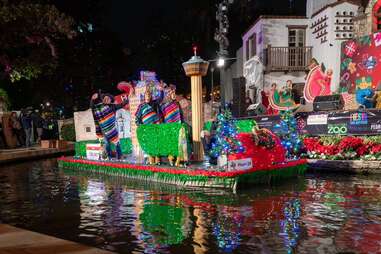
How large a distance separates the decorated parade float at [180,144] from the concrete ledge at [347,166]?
1.41m

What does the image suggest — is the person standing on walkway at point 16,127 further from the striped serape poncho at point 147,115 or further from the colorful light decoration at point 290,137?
the colorful light decoration at point 290,137

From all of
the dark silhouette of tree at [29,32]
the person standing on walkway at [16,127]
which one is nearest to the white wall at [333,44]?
the dark silhouette of tree at [29,32]

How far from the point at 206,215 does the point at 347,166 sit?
21.6ft

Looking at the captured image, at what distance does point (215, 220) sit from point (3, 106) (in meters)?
19.4

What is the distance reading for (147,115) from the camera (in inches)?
479

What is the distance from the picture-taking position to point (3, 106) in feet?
76.2

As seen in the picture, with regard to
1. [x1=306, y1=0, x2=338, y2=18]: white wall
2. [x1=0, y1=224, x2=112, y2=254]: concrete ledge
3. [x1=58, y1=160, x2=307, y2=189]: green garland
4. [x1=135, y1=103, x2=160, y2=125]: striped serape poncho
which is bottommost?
[x1=0, y1=224, x2=112, y2=254]: concrete ledge

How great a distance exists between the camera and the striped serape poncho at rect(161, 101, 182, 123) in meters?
12.5

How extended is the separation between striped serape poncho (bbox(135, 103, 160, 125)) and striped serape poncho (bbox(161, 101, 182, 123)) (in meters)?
0.33

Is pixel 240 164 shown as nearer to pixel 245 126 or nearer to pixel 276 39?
pixel 245 126

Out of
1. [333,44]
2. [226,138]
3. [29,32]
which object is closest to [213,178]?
[226,138]

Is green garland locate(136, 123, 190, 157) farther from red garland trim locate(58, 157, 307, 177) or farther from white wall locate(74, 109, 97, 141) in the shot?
white wall locate(74, 109, 97, 141)

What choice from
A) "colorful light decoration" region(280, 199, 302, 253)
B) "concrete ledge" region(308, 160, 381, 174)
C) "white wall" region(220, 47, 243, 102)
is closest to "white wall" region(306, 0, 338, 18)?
"white wall" region(220, 47, 243, 102)

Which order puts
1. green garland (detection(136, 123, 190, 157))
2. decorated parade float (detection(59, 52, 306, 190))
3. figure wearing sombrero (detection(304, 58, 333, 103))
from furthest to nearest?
1. figure wearing sombrero (detection(304, 58, 333, 103))
2. green garland (detection(136, 123, 190, 157))
3. decorated parade float (detection(59, 52, 306, 190))
